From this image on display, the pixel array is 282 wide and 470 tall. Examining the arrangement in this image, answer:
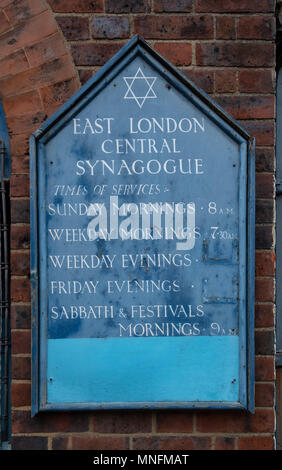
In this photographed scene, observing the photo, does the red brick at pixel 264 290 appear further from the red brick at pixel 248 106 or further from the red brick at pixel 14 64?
the red brick at pixel 14 64

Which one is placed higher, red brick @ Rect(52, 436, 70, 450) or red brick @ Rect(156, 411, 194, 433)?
red brick @ Rect(156, 411, 194, 433)

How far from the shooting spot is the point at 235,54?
1.54m

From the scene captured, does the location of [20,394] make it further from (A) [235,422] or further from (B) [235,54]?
(B) [235,54]

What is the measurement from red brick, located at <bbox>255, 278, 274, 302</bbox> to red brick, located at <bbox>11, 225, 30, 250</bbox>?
92cm

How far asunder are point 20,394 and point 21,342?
7.9 inches

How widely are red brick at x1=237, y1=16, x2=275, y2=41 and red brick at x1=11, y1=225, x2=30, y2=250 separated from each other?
3.72ft

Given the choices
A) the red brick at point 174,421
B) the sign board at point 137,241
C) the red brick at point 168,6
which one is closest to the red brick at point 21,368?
the sign board at point 137,241

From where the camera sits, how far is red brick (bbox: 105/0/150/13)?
60.5 inches

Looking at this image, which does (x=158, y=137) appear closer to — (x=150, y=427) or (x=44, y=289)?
(x=44, y=289)

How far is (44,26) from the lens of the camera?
1.53 m

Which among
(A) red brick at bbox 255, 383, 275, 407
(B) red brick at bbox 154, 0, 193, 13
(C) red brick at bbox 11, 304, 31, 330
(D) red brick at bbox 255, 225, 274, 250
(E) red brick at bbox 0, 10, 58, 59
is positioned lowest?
(A) red brick at bbox 255, 383, 275, 407

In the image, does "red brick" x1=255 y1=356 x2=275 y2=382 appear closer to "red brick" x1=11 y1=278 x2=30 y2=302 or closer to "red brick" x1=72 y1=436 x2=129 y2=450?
"red brick" x1=72 y1=436 x2=129 y2=450

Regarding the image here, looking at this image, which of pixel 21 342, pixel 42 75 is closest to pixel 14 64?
pixel 42 75

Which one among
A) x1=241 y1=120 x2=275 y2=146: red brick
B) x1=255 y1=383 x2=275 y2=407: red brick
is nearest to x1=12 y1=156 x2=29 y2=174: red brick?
x1=241 y1=120 x2=275 y2=146: red brick
